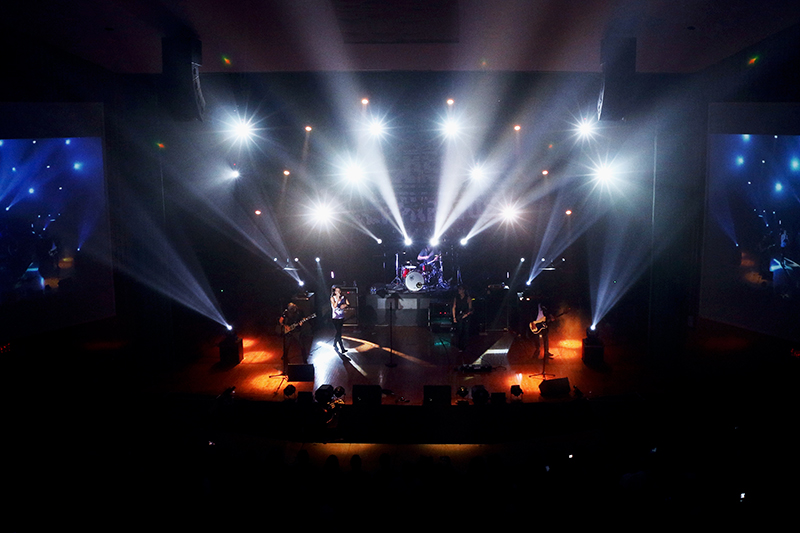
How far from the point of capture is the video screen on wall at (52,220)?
5266 mm

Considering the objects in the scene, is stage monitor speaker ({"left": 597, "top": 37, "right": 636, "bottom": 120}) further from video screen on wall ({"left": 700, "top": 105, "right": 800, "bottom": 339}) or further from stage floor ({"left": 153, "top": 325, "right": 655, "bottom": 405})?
stage floor ({"left": 153, "top": 325, "right": 655, "bottom": 405})

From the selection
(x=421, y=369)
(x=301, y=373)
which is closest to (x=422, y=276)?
(x=421, y=369)

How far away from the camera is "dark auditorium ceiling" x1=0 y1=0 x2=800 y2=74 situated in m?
4.53

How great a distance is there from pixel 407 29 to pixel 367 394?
434 centimetres

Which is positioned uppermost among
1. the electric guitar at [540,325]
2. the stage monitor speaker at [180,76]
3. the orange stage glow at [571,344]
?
the stage monitor speaker at [180,76]

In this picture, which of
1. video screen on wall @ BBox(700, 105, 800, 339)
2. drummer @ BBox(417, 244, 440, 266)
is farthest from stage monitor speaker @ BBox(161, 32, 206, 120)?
drummer @ BBox(417, 244, 440, 266)

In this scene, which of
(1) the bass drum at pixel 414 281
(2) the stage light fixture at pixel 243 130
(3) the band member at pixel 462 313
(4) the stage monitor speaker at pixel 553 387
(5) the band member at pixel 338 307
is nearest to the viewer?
(4) the stage monitor speaker at pixel 553 387

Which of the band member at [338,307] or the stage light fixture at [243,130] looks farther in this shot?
the band member at [338,307]

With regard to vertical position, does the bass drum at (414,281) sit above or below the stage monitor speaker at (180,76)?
below

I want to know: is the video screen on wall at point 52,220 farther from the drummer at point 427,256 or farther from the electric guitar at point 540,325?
the drummer at point 427,256

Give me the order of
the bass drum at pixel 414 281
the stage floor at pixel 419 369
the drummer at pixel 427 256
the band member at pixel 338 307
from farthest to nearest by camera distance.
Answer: the drummer at pixel 427 256
the bass drum at pixel 414 281
the band member at pixel 338 307
the stage floor at pixel 419 369

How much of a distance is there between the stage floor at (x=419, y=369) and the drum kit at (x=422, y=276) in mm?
2214

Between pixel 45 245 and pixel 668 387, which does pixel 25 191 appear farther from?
pixel 668 387

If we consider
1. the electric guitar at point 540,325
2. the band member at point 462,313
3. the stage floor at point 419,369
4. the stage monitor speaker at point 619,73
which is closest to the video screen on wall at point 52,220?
the stage floor at point 419,369
